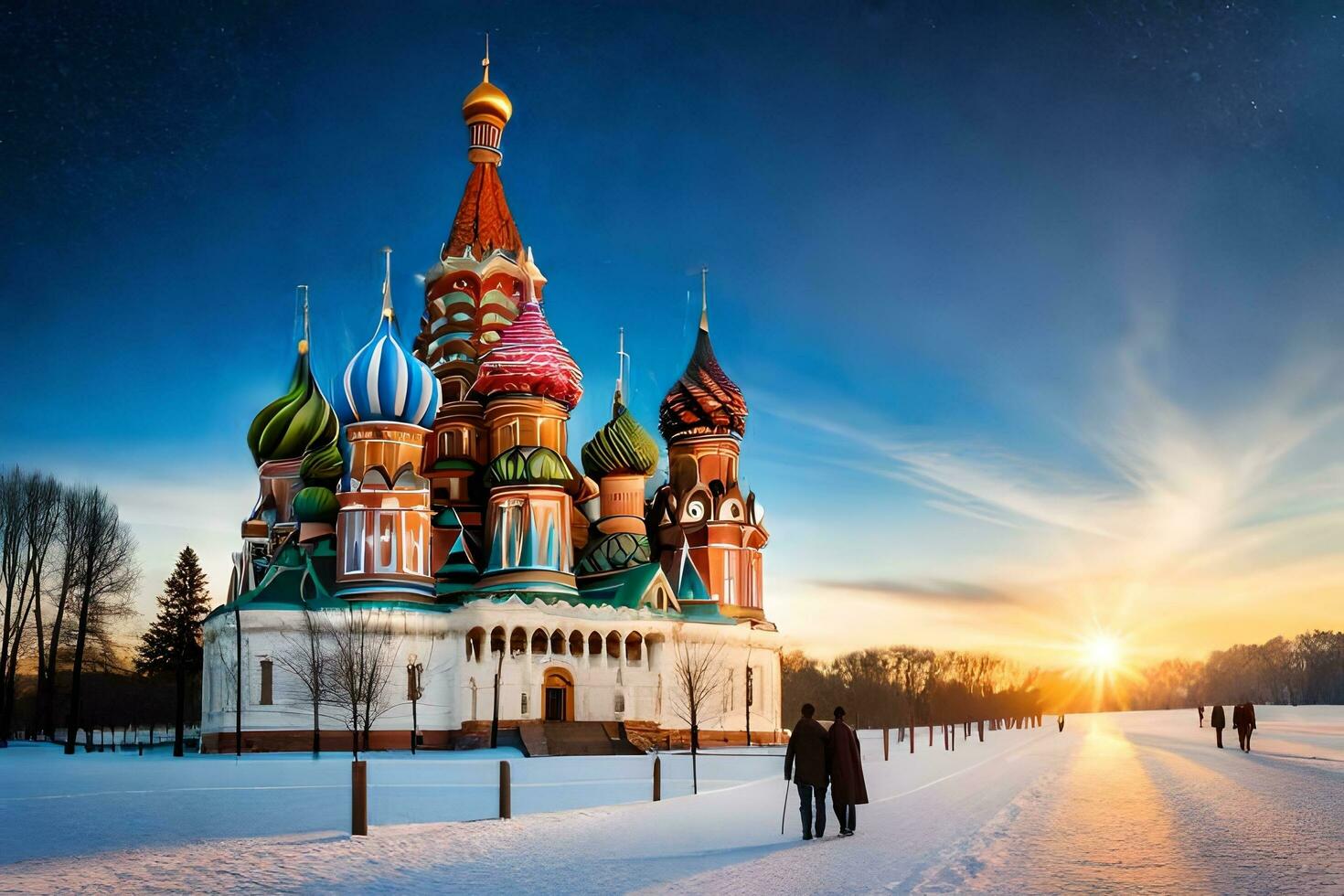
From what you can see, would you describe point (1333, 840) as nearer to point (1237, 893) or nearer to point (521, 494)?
point (1237, 893)

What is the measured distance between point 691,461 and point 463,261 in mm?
14667

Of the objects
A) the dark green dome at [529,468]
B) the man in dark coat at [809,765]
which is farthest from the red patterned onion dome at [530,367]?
the man in dark coat at [809,765]

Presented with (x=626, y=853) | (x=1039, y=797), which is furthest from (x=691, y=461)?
(x=626, y=853)

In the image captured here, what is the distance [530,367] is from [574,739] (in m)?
16.3

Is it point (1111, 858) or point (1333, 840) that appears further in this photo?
point (1333, 840)

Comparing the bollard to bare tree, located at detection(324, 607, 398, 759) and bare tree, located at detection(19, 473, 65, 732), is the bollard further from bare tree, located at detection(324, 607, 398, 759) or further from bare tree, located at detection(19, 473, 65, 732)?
bare tree, located at detection(19, 473, 65, 732)

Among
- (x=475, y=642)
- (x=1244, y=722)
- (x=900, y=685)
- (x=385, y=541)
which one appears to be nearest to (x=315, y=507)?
(x=385, y=541)

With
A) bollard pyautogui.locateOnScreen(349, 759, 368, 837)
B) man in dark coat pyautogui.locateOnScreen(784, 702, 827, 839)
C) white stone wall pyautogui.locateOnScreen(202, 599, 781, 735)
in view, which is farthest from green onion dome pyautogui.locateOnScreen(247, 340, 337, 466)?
man in dark coat pyautogui.locateOnScreen(784, 702, 827, 839)

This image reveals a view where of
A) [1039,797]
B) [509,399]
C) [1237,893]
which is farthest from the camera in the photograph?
[509,399]

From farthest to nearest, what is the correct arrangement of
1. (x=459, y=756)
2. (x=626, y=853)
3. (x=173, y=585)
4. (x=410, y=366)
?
(x=173, y=585) → (x=410, y=366) → (x=459, y=756) → (x=626, y=853)

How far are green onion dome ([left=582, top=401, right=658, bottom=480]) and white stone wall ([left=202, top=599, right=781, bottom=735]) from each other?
875 centimetres

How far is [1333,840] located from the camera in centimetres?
1448

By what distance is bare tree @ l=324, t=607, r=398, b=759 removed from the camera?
146ft

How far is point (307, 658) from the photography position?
46.2 metres
